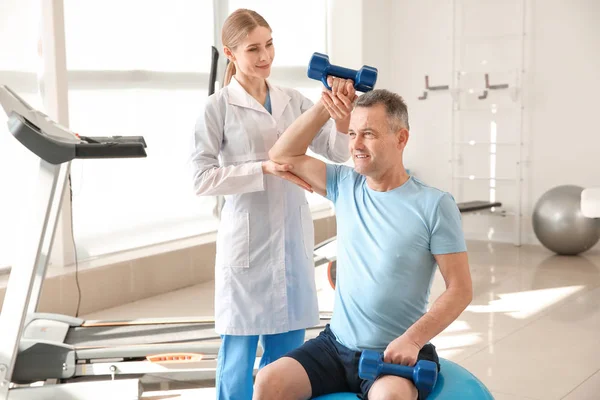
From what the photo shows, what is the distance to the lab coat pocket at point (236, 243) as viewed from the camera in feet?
7.70

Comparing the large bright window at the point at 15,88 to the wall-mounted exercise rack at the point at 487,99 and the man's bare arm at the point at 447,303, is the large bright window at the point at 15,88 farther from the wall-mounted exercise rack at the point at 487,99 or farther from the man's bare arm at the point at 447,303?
the wall-mounted exercise rack at the point at 487,99

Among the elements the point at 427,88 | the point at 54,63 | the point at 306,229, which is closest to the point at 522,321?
the point at 306,229

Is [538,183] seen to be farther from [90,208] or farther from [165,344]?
[165,344]

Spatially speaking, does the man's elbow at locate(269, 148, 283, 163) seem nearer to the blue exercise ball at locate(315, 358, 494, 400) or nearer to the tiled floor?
the blue exercise ball at locate(315, 358, 494, 400)

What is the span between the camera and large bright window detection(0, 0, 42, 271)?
439 centimetres

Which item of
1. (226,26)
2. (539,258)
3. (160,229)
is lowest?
(539,258)

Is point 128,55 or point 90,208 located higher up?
point 128,55

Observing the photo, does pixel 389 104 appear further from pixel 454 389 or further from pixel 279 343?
pixel 279 343

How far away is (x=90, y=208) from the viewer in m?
4.93

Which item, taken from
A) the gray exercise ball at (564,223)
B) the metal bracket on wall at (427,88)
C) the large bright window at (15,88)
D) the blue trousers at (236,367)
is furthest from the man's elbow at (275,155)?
the metal bracket on wall at (427,88)

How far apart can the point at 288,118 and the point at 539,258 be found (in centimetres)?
422

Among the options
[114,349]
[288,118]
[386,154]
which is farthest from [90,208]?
[386,154]

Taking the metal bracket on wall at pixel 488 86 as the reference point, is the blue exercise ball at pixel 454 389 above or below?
below

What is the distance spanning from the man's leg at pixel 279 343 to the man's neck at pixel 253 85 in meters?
0.72
